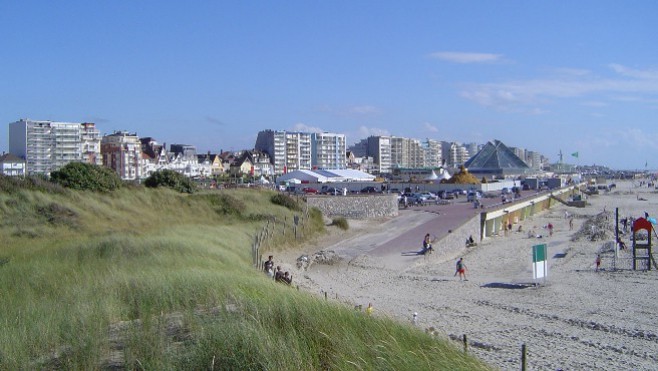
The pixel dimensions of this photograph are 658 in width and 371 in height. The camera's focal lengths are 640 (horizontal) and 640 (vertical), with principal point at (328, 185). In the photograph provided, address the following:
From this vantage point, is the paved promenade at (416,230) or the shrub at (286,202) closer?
the paved promenade at (416,230)

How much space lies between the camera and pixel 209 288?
28.6 ft

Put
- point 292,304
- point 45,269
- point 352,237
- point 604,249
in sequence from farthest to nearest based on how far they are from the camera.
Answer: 1. point 352,237
2. point 604,249
3. point 45,269
4. point 292,304

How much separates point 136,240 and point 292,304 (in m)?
8.69

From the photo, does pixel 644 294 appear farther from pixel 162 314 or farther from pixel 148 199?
pixel 148 199

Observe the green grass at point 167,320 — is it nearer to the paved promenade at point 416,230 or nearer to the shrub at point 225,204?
the paved promenade at point 416,230

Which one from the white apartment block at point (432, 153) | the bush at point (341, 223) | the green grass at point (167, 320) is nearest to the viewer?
the green grass at point (167, 320)

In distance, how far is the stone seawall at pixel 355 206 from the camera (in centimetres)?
3853

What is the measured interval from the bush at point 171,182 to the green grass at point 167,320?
60.1 ft

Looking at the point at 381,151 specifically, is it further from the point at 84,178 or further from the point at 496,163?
the point at 84,178

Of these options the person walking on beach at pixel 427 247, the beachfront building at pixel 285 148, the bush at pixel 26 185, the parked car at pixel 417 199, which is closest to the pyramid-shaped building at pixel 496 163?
the beachfront building at pixel 285 148

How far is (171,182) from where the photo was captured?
Answer: 33125 mm

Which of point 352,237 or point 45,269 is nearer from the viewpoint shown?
point 45,269

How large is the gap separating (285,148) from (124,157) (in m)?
46.7

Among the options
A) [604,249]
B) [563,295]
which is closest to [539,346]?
[563,295]
